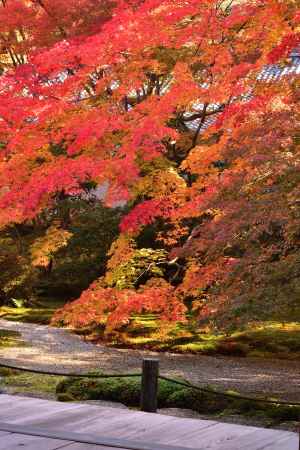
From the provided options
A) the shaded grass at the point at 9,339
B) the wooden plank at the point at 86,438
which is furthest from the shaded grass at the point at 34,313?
the wooden plank at the point at 86,438

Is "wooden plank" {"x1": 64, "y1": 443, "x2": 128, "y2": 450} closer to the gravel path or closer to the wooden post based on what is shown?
the wooden post

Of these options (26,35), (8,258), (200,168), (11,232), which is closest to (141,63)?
(200,168)

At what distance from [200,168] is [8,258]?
5.36 meters

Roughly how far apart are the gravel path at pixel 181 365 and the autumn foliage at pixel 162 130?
1.97ft

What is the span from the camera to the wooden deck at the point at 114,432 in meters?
4.14

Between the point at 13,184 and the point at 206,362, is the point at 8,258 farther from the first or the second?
the point at 206,362

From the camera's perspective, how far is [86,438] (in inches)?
166

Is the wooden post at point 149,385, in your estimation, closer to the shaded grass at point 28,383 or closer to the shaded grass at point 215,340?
the shaded grass at point 28,383

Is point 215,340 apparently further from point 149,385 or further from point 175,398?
point 149,385

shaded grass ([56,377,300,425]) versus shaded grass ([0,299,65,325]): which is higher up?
shaded grass ([0,299,65,325])

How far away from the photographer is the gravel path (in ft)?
29.9

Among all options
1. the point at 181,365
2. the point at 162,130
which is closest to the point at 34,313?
the point at 181,365

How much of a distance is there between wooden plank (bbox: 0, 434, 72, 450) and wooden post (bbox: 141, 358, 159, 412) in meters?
1.22

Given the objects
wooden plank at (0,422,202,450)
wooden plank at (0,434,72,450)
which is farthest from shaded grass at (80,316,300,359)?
wooden plank at (0,434,72,450)
